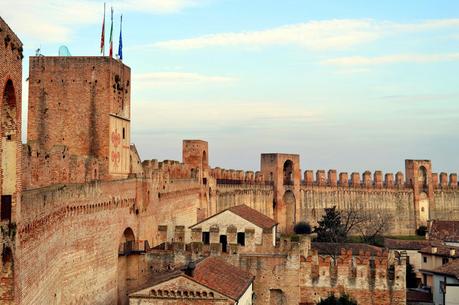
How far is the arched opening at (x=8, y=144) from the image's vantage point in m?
11.3

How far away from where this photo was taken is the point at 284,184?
53.0 meters

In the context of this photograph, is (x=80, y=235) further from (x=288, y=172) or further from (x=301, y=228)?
(x=288, y=172)

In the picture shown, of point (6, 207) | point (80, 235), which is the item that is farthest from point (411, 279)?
point (6, 207)

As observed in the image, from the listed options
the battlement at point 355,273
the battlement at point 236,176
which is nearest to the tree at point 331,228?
the battlement at point 236,176

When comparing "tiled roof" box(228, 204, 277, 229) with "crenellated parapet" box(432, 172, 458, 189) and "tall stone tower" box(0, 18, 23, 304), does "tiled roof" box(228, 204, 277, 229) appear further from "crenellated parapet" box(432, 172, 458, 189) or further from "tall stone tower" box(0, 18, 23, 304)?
"crenellated parapet" box(432, 172, 458, 189)

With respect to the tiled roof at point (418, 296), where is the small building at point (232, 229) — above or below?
above

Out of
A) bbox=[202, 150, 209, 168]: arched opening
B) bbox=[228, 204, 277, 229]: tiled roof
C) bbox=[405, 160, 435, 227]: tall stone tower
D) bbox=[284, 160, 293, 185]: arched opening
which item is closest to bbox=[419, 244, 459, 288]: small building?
bbox=[228, 204, 277, 229]: tiled roof

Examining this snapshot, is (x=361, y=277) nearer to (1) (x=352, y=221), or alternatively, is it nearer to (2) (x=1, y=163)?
(2) (x=1, y=163)

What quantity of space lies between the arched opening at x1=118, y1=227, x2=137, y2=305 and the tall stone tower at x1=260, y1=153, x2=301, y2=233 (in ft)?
95.3

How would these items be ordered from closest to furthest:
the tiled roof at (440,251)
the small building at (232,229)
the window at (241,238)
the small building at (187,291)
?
the small building at (187,291)
the small building at (232,229)
the window at (241,238)
the tiled roof at (440,251)

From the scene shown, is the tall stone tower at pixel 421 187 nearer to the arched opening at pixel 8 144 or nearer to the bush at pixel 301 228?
the bush at pixel 301 228

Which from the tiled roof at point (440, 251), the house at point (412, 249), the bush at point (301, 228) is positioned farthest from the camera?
the bush at point (301, 228)

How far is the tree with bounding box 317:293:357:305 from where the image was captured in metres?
22.7

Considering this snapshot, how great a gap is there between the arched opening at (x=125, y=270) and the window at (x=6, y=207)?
36.9ft
